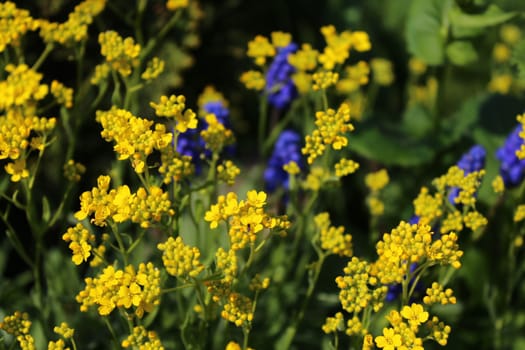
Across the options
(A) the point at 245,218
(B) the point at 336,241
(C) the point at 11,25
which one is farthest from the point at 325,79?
(C) the point at 11,25

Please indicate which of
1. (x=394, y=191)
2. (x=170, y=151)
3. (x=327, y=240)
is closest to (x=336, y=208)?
(x=394, y=191)

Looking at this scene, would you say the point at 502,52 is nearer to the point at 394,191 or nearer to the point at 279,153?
the point at 394,191

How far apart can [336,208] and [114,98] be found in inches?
58.7

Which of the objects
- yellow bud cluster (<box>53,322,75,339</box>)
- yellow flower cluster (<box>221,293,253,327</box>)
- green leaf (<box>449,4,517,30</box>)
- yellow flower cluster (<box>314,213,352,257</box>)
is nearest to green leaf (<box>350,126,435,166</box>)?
green leaf (<box>449,4,517,30</box>)

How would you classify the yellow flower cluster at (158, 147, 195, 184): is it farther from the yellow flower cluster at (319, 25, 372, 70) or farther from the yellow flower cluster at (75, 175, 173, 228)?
the yellow flower cluster at (319, 25, 372, 70)

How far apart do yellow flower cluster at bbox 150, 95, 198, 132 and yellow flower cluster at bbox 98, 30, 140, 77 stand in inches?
14.3

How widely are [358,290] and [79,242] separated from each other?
0.74 meters

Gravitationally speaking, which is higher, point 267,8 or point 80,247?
point 267,8

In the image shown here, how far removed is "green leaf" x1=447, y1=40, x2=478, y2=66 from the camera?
10.1ft

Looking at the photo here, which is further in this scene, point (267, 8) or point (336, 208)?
point (267, 8)

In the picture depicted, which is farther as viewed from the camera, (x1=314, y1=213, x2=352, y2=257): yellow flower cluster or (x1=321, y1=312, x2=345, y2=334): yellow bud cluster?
(x1=314, y1=213, x2=352, y2=257): yellow flower cluster

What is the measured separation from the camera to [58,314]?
9.32ft

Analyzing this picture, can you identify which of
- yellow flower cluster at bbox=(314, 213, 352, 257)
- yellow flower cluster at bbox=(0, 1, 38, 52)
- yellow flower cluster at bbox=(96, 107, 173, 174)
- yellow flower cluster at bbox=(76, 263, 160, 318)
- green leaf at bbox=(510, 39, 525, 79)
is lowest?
yellow flower cluster at bbox=(76, 263, 160, 318)

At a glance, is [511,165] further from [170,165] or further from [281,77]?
[170,165]
